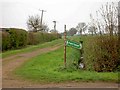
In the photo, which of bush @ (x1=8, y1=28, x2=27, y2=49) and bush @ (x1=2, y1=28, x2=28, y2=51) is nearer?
bush @ (x1=2, y1=28, x2=28, y2=51)

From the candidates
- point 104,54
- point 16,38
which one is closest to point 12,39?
point 16,38

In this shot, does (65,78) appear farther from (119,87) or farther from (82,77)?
(119,87)

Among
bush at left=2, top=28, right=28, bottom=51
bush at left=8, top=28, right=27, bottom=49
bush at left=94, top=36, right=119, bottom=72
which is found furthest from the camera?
bush at left=8, top=28, right=27, bottom=49

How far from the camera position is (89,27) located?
45.6 feet

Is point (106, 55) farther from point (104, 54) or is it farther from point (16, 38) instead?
point (16, 38)

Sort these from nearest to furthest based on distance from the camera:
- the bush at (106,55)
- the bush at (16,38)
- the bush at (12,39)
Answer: the bush at (106,55), the bush at (12,39), the bush at (16,38)

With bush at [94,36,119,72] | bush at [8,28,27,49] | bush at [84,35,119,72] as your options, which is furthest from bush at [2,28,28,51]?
bush at [94,36,119,72]

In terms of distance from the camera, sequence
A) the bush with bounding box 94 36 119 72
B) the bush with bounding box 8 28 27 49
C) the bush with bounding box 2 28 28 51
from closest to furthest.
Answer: the bush with bounding box 94 36 119 72
the bush with bounding box 2 28 28 51
the bush with bounding box 8 28 27 49

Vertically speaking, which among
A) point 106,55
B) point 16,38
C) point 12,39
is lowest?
point 106,55

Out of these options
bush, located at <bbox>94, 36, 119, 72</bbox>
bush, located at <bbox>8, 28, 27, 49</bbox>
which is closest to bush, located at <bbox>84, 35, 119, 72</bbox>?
bush, located at <bbox>94, 36, 119, 72</bbox>

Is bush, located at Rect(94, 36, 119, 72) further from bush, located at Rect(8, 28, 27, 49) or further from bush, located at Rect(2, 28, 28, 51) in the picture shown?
bush, located at Rect(8, 28, 27, 49)

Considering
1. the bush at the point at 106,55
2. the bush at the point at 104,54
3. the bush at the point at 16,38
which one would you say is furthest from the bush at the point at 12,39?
the bush at the point at 106,55

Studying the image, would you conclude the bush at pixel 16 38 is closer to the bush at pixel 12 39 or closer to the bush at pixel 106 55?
the bush at pixel 12 39

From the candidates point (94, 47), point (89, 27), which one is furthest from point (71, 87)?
point (89, 27)
